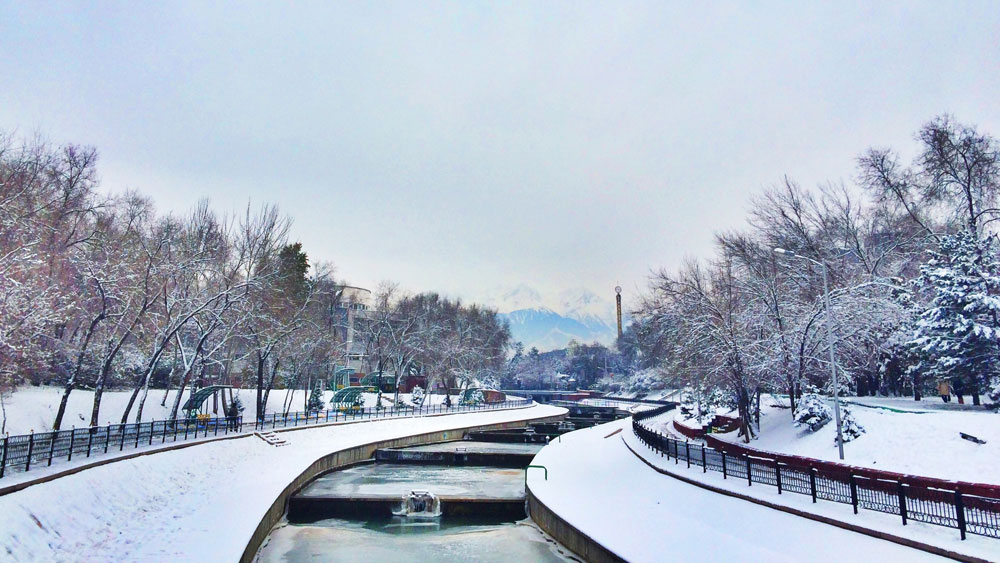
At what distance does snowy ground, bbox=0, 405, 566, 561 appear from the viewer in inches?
453

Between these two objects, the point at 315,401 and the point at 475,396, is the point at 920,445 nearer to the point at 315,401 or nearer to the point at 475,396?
the point at 315,401

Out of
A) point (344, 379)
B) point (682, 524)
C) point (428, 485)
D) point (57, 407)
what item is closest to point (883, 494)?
point (682, 524)

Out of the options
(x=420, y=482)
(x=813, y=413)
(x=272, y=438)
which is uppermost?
(x=813, y=413)

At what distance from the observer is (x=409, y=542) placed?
17469 millimetres

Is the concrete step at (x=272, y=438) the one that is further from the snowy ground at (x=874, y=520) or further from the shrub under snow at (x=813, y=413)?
the shrub under snow at (x=813, y=413)

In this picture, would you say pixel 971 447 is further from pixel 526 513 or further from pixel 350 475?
pixel 350 475

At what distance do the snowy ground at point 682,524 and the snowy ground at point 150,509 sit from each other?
864cm

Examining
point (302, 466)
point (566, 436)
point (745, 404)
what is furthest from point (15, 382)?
point (745, 404)

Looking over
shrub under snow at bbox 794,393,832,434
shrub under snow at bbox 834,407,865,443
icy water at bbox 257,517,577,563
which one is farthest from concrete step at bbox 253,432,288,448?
shrub under snow at bbox 834,407,865,443

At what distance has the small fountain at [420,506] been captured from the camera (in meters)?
20.8

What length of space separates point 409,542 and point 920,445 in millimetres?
16520

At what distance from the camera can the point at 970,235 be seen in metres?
25.4

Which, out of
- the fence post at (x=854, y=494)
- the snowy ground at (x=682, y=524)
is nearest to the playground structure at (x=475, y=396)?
the snowy ground at (x=682, y=524)

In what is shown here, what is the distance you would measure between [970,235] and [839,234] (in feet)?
38.2
